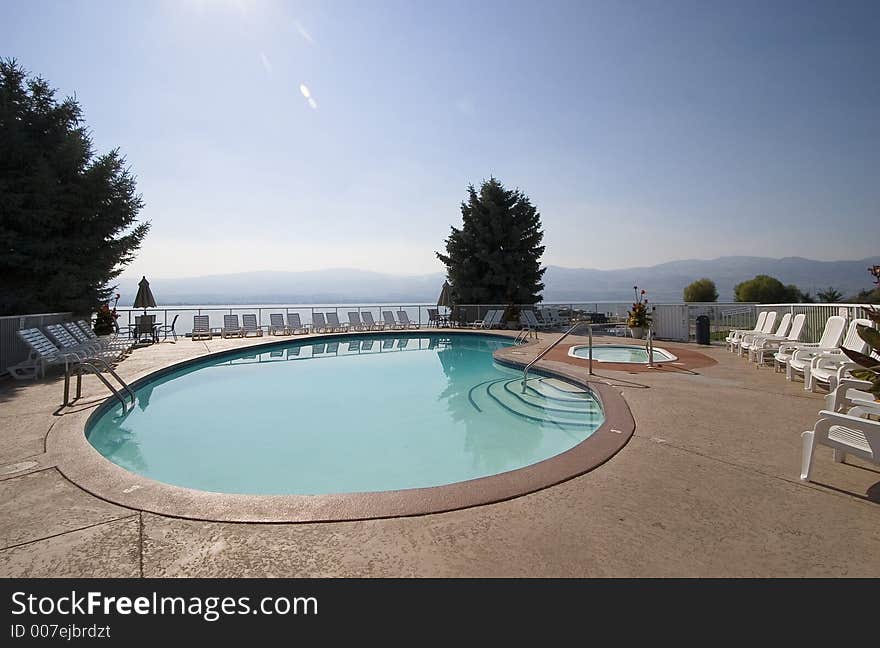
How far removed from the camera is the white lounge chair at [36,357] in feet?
22.7

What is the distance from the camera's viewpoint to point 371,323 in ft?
54.4

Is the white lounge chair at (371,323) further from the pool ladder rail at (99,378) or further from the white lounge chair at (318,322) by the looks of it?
the pool ladder rail at (99,378)

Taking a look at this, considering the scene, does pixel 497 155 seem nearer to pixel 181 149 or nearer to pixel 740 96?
pixel 740 96

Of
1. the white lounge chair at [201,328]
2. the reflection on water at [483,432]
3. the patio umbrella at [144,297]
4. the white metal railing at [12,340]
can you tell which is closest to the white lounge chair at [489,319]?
the reflection on water at [483,432]

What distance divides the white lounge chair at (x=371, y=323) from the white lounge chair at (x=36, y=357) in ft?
32.1

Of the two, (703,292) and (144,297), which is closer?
(144,297)

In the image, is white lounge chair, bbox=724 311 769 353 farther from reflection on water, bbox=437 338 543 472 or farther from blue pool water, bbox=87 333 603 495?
reflection on water, bbox=437 338 543 472

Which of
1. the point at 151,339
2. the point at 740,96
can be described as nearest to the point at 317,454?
the point at 151,339

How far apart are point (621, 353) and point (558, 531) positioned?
8537 millimetres

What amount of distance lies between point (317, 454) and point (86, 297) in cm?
1185

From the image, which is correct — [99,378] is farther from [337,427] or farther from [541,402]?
[541,402]

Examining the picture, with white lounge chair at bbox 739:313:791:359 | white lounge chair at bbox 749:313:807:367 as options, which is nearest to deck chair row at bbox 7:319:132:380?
white lounge chair at bbox 749:313:807:367

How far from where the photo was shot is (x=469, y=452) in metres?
4.72

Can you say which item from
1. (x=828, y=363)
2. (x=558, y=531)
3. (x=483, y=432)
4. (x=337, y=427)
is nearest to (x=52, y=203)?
(x=337, y=427)
